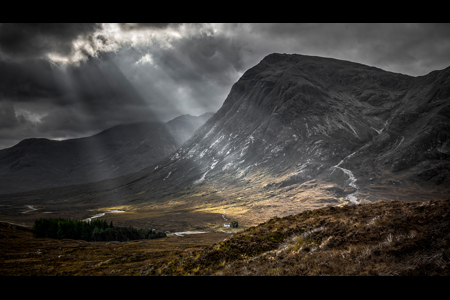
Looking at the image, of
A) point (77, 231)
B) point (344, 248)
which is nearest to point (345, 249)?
point (344, 248)

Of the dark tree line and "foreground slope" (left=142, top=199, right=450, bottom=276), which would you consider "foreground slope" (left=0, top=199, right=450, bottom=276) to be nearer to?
"foreground slope" (left=142, top=199, right=450, bottom=276)

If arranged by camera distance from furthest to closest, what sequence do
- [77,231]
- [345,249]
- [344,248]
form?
[77,231]
[344,248]
[345,249]

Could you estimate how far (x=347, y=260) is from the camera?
36.9 ft

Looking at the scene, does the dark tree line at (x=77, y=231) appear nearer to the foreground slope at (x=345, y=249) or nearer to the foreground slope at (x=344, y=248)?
the foreground slope at (x=345, y=249)

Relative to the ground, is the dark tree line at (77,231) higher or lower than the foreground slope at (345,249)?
lower

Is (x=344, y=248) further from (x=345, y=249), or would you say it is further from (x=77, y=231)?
(x=77, y=231)

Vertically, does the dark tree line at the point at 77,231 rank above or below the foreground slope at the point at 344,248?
below

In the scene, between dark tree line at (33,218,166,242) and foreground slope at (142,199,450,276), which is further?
dark tree line at (33,218,166,242)

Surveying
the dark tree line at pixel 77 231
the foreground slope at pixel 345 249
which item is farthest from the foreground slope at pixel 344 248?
the dark tree line at pixel 77 231

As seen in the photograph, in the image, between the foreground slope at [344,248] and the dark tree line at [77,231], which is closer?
the foreground slope at [344,248]

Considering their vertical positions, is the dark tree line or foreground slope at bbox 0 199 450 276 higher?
foreground slope at bbox 0 199 450 276

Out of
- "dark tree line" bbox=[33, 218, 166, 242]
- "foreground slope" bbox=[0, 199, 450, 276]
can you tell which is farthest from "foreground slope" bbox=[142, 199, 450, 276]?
"dark tree line" bbox=[33, 218, 166, 242]
